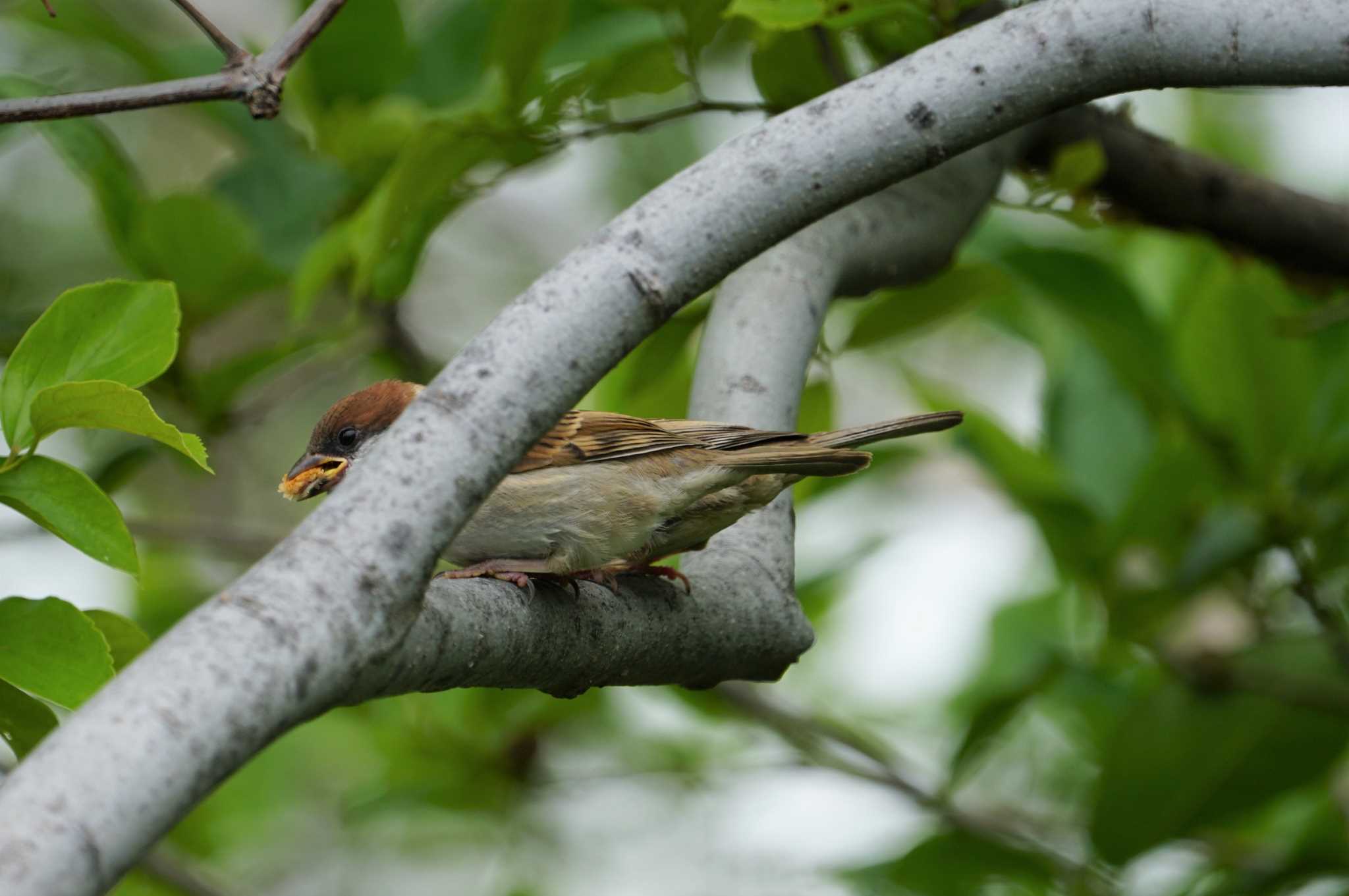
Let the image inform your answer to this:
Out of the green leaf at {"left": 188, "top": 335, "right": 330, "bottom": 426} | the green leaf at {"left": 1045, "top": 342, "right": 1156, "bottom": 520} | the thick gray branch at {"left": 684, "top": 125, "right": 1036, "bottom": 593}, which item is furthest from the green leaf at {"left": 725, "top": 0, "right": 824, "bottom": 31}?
the green leaf at {"left": 1045, "top": 342, "right": 1156, "bottom": 520}

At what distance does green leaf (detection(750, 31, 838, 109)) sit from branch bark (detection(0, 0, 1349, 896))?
101 centimetres

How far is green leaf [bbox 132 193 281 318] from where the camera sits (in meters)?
2.97

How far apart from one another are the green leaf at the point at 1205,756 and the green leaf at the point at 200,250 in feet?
7.72

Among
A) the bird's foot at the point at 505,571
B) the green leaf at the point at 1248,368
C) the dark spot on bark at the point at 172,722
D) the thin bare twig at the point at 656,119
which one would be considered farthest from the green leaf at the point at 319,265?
the green leaf at the point at 1248,368

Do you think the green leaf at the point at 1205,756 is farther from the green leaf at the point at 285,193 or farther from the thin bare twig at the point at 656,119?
the green leaf at the point at 285,193

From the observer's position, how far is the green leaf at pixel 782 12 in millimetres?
2156

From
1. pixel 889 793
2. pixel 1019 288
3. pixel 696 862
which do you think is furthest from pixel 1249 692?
pixel 696 862

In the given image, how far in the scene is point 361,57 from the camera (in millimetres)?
3518

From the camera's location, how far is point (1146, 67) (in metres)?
1.79

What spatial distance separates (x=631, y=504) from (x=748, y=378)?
0.30m

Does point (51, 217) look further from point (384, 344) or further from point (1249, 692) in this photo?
point (1249, 692)

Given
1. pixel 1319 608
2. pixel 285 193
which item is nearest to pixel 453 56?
pixel 285 193

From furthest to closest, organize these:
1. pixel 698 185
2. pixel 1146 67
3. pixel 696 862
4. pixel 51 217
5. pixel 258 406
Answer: pixel 51 217
pixel 696 862
pixel 258 406
pixel 1146 67
pixel 698 185

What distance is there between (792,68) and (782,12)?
0.60 metres
